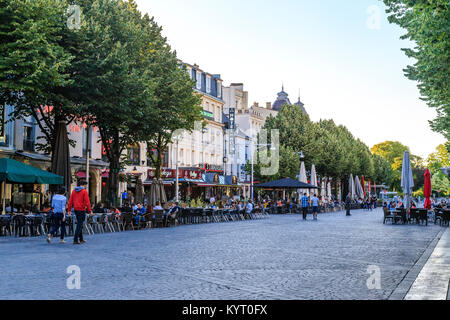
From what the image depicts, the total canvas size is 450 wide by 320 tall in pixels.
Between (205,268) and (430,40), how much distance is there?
8.88 meters

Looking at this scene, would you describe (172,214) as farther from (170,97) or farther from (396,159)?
(396,159)

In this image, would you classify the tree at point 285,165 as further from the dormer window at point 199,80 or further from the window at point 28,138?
the window at point 28,138

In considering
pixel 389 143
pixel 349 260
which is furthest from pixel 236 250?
pixel 389 143

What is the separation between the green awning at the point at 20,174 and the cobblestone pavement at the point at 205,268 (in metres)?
3.01

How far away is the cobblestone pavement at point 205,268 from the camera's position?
8047mm

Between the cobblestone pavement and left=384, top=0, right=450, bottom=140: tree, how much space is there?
544 centimetres

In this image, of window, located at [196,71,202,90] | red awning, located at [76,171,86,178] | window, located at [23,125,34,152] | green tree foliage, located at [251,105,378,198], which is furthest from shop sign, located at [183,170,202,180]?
window, located at [23,125,34,152]

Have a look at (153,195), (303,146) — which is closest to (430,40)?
(153,195)

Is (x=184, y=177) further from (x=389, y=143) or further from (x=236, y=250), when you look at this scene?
(x=389, y=143)

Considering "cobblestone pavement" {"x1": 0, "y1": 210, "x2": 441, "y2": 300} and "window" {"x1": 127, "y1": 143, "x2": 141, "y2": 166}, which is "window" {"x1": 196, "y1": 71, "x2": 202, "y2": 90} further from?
"cobblestone pavement" {"x1": 0, "y1": 210, "x2": 441, "y2": 300}

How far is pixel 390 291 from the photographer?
27.0 ft

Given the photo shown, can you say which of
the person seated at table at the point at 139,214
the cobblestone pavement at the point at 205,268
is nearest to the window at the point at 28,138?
the person seated at table at the point at 139,214

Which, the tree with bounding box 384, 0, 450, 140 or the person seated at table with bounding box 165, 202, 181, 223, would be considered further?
the person seated at table with bounding box 165, 202, 181, 223

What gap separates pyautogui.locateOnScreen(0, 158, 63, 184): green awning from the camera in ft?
63.8
